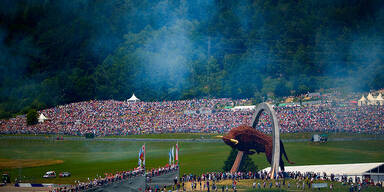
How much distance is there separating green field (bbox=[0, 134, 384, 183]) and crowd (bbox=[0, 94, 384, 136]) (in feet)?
24.1

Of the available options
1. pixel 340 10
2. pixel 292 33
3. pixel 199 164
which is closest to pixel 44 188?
pixel 199 164

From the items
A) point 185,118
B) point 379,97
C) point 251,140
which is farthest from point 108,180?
point 379,97

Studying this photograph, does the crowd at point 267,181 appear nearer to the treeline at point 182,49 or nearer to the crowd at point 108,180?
the crowd at point 108,180

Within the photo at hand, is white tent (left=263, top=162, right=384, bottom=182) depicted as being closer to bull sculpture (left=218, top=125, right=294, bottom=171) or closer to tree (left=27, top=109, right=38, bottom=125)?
bull sculpture (left=218, top=125, right=294, bottom=171)

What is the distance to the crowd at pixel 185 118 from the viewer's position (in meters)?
88.8

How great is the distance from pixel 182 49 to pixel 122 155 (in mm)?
69740

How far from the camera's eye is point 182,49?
144000 millimetres

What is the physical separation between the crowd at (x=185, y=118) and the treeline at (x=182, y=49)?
9.15 m

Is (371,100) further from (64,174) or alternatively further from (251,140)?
(64,174)

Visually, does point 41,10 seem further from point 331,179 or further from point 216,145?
point 331,179

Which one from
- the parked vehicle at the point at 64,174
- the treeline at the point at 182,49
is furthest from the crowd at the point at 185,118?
the parked vehicle at the point at 64,174

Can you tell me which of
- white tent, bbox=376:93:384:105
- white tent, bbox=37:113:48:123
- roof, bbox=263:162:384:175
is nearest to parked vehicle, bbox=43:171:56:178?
roof, bbox=263:162:384:175

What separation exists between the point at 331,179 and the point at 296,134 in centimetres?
3059

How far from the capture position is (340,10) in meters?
159
